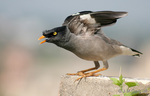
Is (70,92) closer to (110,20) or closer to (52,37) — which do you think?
(52,37)

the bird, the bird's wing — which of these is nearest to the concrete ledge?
the bird

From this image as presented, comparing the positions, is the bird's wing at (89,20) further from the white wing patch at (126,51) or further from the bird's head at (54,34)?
the white wing patch at (126,51)

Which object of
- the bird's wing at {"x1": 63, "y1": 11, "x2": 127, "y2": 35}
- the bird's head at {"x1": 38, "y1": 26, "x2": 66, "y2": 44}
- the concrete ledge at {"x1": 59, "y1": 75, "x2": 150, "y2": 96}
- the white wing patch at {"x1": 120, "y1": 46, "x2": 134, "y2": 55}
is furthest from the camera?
the white wing patch at {"x1": 120, "y1": 46, "x2": 134, "y2": 55}

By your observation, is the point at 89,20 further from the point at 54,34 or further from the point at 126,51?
the point at 126,51

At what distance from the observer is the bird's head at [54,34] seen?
22.2ft

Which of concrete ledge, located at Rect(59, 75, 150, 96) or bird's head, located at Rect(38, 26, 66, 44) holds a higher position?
bird's head, located at Rect(38, 26, 66, 44)

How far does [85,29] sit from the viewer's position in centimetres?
712

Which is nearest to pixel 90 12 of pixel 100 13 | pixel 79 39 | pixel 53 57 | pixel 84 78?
pixel 100 13

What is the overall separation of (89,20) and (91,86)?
7.29ft

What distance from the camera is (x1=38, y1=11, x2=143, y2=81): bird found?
6.83 metres

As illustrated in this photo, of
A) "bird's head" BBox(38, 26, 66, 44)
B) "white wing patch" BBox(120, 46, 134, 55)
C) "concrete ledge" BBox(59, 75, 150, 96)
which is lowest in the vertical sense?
"white wing patch" BBox(120, 46, 134, 55)

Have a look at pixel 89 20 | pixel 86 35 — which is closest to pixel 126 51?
pixel 86 35

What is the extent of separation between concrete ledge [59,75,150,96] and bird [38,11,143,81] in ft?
3.71

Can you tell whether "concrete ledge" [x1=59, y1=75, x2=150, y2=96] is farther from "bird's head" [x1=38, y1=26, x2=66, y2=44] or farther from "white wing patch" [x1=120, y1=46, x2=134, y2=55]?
"white wing patch" [x1=120, y1=46, x2=134, y2=55]
